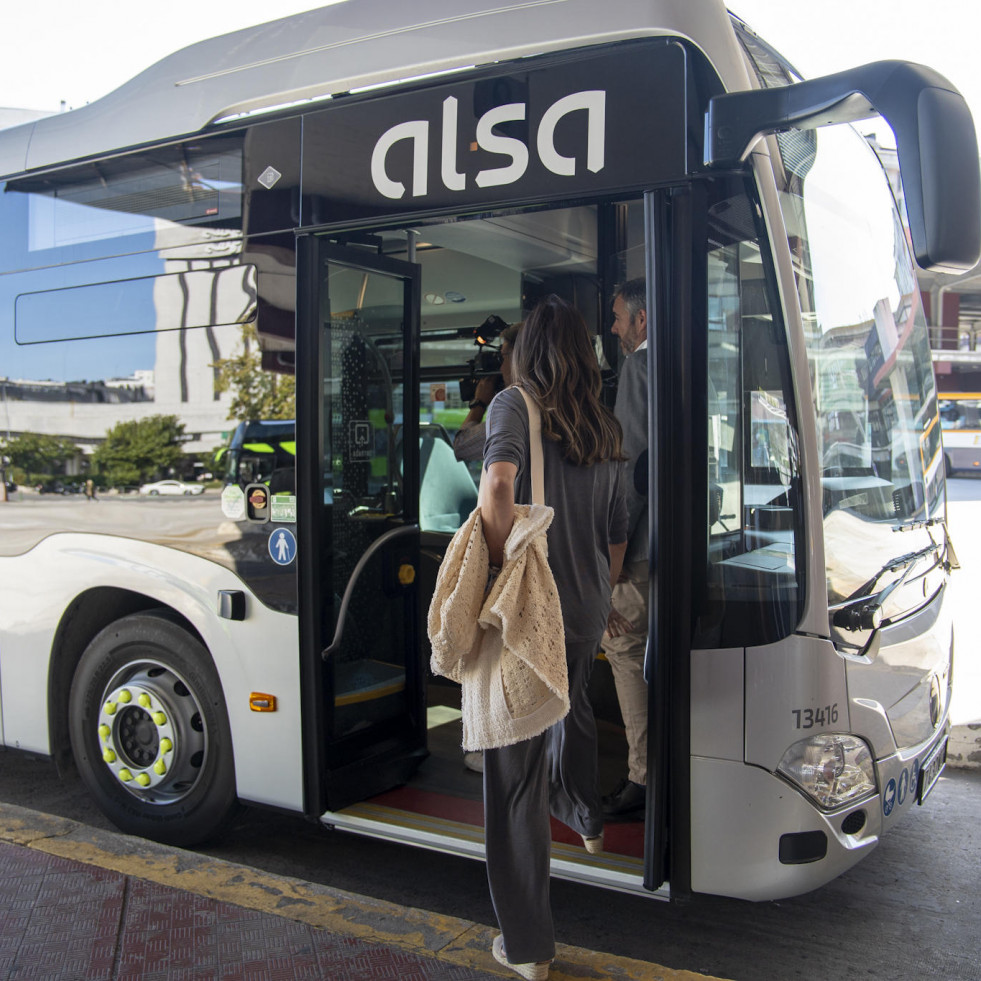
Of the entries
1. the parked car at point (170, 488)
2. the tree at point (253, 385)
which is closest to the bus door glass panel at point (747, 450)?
the tree at point (253, 385)

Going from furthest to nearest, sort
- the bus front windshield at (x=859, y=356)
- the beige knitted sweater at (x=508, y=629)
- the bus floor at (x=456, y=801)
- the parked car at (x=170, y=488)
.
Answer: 1. the parked car at (x=170, y=488)
2. the bus floor at (x=456, y=801)
3. the bus front windshield at (x=859, y=356)
4. the beige knitted sweater at (x=508, y=629)

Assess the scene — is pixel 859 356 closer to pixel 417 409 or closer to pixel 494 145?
pixel 494 145

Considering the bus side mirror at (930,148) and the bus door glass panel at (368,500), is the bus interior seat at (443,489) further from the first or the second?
the bus side mirror at (930,148)

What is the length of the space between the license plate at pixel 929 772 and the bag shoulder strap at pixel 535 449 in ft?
5.23

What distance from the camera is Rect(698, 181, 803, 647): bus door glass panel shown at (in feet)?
9.04

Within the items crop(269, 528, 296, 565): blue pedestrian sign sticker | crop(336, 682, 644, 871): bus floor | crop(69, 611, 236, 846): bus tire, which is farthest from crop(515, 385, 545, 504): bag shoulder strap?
crop(69, 611, 236, 846): bus tire

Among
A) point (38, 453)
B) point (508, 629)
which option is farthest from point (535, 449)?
point (38, 453)

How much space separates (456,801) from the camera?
12.1 feet

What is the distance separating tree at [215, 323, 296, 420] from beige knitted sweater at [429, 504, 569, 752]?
1.04 meters

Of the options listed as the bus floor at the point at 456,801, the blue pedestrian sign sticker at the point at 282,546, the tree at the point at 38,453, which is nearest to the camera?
the bus floor at the point at 456,801

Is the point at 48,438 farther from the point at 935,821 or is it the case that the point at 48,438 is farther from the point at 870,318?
the point at 935,821

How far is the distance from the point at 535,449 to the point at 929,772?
1.76 metres

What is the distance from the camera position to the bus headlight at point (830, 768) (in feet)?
9.11

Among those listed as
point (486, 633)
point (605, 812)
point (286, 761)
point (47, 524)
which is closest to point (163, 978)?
point (286, 761)
